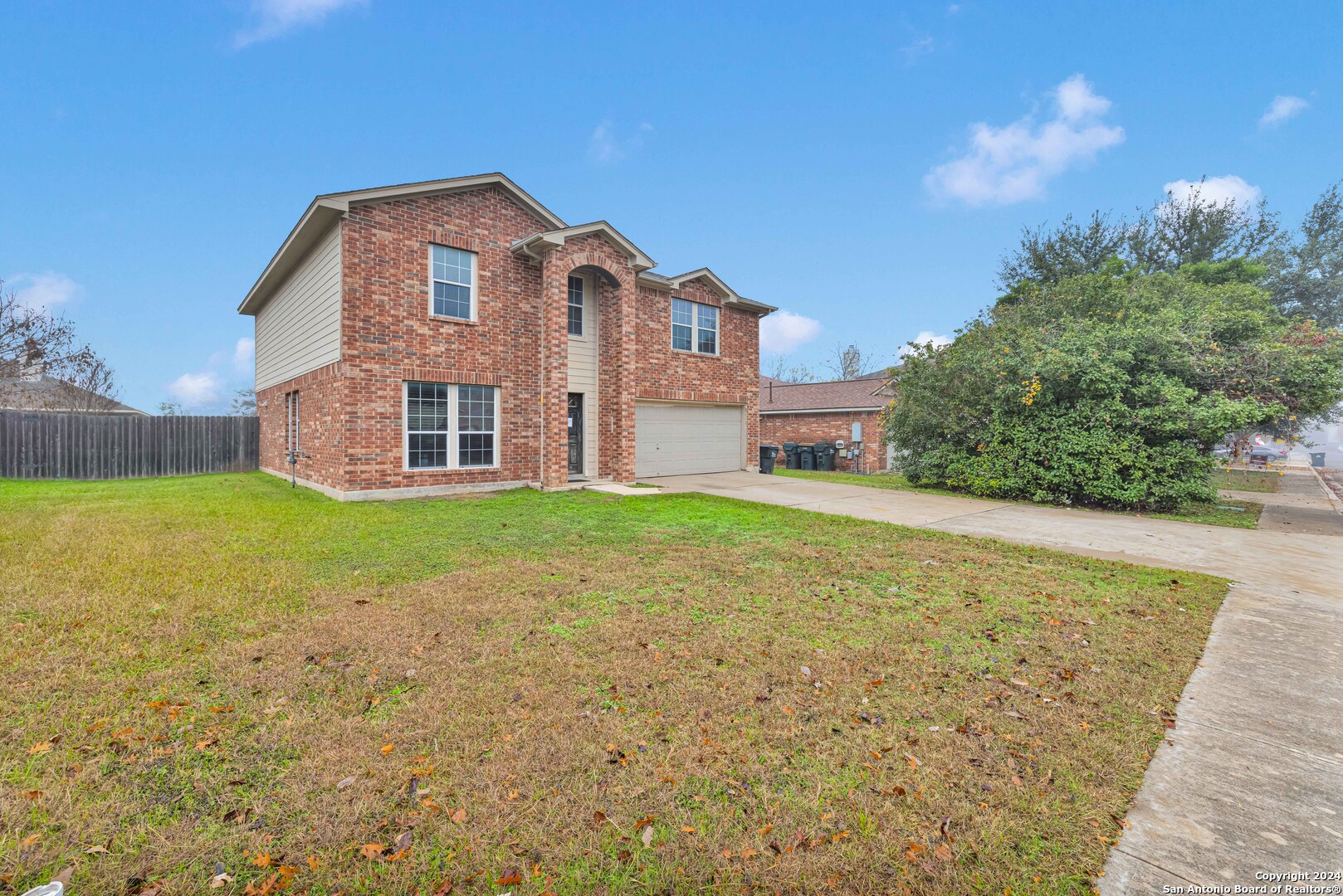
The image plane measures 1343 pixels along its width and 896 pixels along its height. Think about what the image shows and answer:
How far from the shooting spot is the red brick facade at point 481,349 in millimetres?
10328

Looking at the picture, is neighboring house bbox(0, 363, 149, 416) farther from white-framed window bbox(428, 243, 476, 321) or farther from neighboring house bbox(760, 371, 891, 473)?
neighboring house bbox(760, 371, 891, 473)

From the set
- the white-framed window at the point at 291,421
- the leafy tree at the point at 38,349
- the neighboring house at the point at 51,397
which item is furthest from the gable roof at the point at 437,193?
the neighboring house at the point at 51,397

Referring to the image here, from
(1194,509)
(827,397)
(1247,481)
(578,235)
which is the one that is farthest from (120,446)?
(1247,481)

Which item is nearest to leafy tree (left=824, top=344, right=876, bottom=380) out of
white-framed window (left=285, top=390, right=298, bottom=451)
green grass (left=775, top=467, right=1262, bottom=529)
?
green grass (left=775, top=467, right=1262, bottom=529)

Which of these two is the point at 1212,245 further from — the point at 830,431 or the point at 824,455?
the point at 824,455

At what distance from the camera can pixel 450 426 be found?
11539mm

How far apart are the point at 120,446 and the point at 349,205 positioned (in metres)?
12.5

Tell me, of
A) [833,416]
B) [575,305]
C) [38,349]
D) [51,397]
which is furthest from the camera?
[51,397]

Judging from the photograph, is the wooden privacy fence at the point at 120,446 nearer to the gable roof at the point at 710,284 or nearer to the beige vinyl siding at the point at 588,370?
the beige vinyl siding at the point at 588,370

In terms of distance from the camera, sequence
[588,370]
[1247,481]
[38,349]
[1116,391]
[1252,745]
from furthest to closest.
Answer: [1247,481]
[38,349]
[588,370]
[1116,391]
[1252,745]

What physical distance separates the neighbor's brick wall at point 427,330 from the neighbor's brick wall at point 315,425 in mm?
558

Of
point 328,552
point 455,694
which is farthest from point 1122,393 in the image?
point 328,552

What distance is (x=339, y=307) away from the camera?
1027 centimetres

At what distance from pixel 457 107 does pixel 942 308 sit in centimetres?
3047
